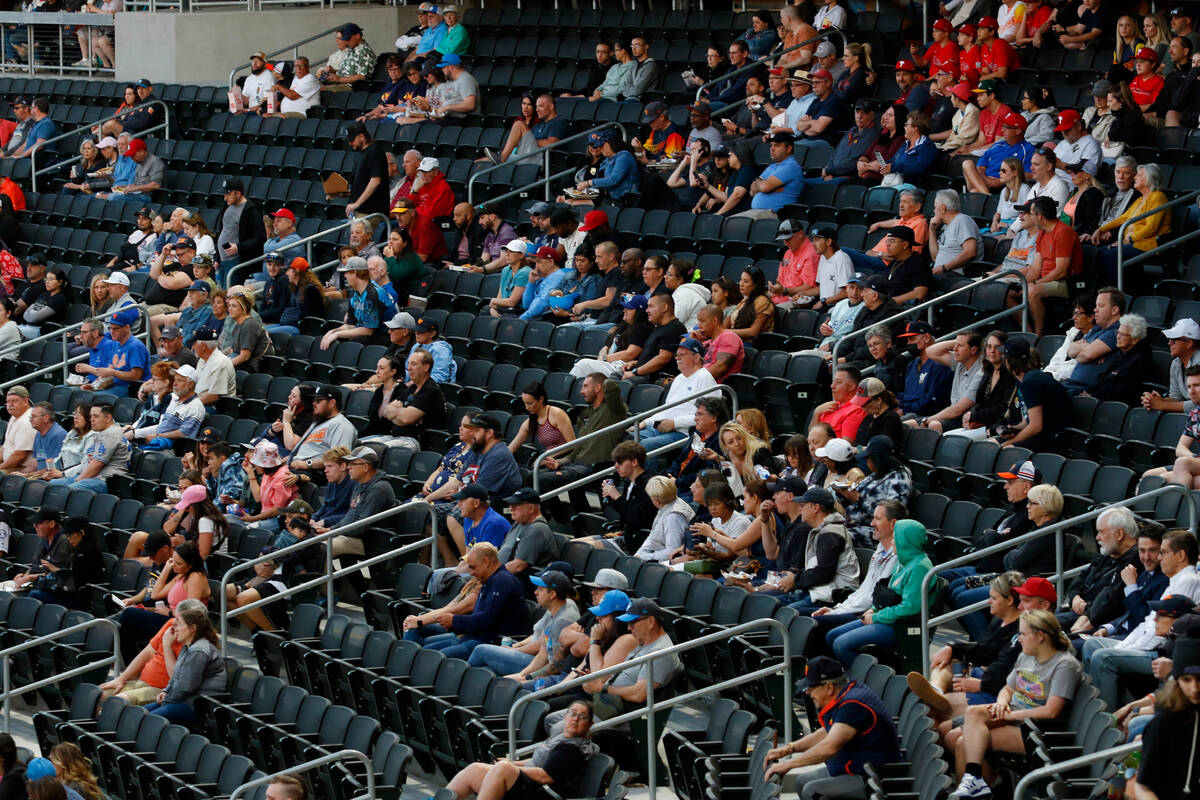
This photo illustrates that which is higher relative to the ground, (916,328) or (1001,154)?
(1001,154)

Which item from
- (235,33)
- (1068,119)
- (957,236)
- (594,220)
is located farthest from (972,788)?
(235,33)

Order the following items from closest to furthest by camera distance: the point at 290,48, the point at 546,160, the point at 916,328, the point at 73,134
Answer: the point at 916,328 < the point at 546,160 < the point at 73,134 < the point at 290,48

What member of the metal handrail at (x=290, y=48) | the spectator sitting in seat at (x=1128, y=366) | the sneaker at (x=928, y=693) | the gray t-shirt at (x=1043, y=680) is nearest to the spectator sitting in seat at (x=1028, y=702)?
the gray t-shirt at (x=1043, y=680)

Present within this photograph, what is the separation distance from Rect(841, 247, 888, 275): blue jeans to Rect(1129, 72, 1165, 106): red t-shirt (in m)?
2.47

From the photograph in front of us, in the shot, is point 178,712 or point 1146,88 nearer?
point 178,712

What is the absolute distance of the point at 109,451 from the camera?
43.4 feet

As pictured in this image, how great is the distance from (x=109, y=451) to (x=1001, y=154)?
21.7ft

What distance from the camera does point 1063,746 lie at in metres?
7.76

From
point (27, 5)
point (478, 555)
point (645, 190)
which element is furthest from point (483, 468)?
point (27, 5)

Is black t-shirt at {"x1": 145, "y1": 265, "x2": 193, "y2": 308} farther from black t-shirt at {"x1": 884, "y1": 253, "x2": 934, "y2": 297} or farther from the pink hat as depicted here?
black t-shirt at {"x1": 884, "y1": 253, "x2": 934, "y2": 297}

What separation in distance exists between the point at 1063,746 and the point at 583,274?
22.7 ft

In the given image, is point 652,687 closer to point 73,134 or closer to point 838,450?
point 838,450

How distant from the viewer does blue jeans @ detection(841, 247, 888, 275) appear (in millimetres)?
13195

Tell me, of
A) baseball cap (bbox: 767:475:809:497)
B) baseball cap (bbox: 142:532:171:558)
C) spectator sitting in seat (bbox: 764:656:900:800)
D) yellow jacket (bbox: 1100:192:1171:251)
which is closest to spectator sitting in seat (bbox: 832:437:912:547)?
baseball cap (bbox: 767:475:809:497)
